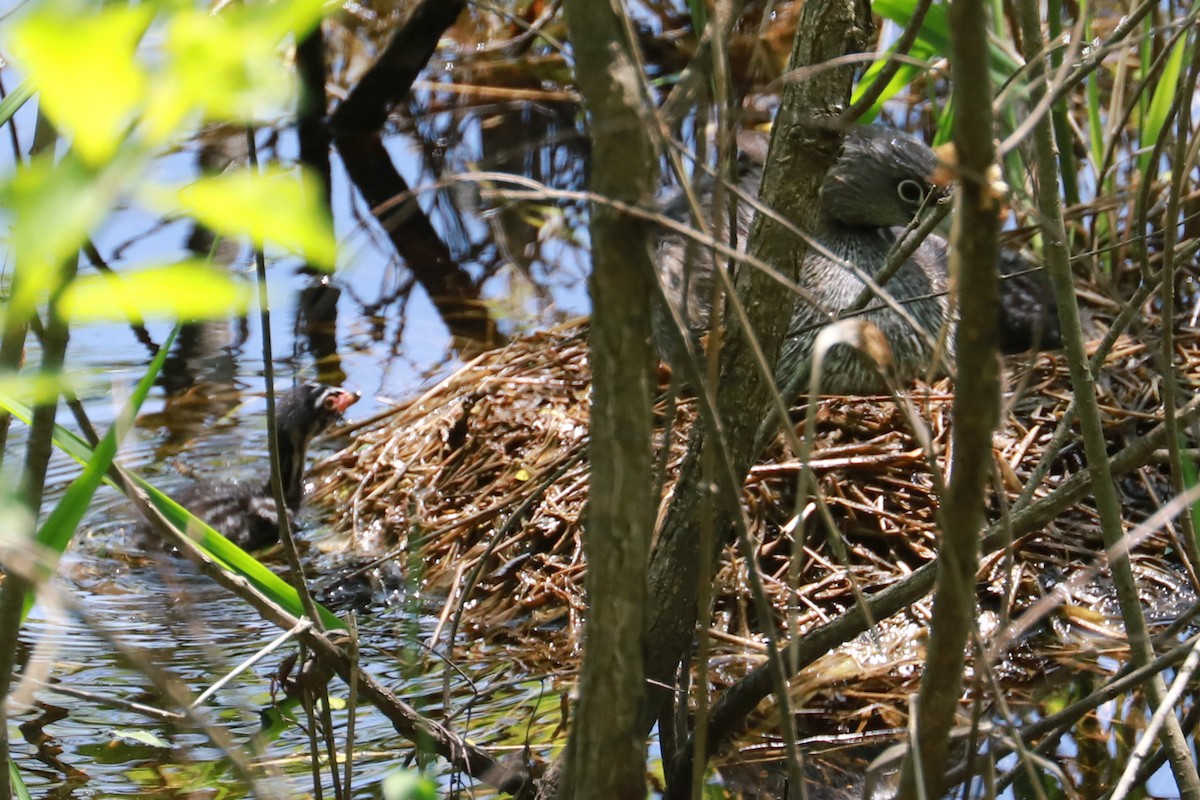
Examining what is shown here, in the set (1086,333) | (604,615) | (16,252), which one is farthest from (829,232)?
(16,252)

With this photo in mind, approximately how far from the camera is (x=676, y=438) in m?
3.16

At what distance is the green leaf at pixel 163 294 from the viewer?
54 centimetres

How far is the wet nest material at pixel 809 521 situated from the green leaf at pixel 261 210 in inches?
67.9

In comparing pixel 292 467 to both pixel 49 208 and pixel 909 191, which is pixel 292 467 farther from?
pixel 49 208

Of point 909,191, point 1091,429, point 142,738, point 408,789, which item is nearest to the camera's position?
point 408,789

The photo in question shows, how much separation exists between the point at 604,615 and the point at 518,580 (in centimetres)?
192

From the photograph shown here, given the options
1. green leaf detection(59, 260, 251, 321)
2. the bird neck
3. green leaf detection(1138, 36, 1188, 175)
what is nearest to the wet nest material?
the bird neck

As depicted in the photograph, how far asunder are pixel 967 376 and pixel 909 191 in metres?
2.92

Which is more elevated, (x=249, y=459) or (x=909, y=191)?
(x=909, y=191)

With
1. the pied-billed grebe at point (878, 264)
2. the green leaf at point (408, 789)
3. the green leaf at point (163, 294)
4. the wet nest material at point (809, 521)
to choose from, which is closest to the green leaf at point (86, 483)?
the green leaf at point (408, 789)

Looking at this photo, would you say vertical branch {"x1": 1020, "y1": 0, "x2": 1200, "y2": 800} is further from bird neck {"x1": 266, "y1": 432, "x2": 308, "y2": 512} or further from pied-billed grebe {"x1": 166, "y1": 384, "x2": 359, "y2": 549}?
bird neck {"x1": 266, "y1": 432, "x2": 308, "y2": 512}

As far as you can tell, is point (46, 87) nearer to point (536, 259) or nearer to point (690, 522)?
point (690, 522)

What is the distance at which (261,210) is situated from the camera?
1.80 feet

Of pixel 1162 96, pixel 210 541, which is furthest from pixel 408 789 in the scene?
pixel 1162 96
